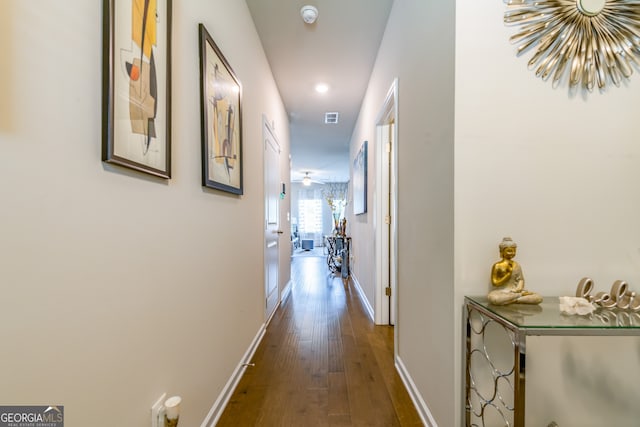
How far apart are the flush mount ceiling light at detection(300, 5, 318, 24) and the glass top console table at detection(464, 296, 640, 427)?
223 cm

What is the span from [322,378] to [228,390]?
1.99 ft

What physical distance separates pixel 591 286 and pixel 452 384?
2.20 ft

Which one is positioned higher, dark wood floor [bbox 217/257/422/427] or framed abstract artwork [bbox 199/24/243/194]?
framed abstract artwork [bbox 199/24/243/194]

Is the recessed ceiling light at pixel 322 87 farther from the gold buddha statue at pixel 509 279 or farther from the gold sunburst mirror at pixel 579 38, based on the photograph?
the gold buddha statue at pixel 509 279

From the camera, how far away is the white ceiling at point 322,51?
2088mm

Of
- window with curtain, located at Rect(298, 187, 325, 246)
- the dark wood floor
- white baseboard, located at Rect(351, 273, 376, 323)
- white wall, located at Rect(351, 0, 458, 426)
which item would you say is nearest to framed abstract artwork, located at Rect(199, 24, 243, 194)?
white wall, located at Rect(351, 0, 458, 426)

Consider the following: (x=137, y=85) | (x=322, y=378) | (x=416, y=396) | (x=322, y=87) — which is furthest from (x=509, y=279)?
(x=322, y=87)

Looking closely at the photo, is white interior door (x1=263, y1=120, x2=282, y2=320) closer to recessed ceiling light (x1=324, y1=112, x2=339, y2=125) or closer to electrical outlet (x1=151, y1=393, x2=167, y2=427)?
recessed ceiling light (x1=324, y1=112, x2=339, y2=125)

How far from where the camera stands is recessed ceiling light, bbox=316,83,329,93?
3243 millimetres

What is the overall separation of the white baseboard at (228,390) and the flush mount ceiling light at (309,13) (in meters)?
2.60

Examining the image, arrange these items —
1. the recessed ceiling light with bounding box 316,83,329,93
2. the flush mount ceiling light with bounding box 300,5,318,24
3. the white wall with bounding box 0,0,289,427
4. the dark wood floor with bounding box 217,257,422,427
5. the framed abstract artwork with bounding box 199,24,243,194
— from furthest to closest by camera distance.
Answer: the recessed ceiling light with bounding box 316,83,329,93 → the flush mount ceiling light with bounding box 300,5,318,24 → the dark wood floor with bounding box 217,257,422,427 → the framed abstract artwork with bounding box 199,24,243,194 → the white wall with bounding box 0,0,289,427

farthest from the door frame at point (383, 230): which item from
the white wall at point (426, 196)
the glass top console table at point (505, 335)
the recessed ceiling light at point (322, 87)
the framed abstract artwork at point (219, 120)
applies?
the glass top console table at point (505, 335)

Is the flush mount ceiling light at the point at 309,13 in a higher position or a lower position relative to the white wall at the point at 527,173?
higher

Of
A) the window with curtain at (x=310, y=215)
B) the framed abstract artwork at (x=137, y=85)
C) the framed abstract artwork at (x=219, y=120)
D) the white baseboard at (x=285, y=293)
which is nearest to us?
the framed abstract artwork at (x=137, y=85)
